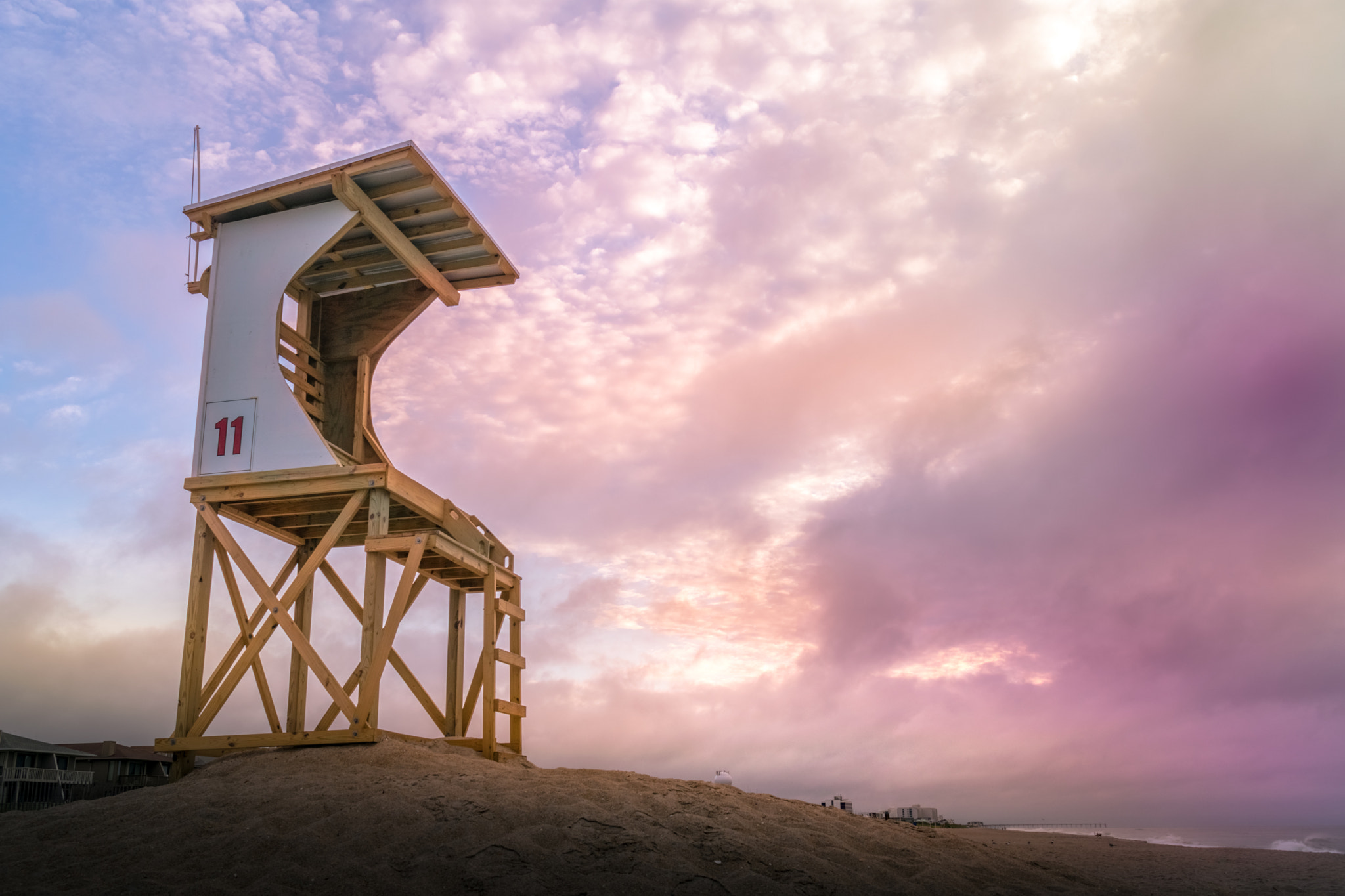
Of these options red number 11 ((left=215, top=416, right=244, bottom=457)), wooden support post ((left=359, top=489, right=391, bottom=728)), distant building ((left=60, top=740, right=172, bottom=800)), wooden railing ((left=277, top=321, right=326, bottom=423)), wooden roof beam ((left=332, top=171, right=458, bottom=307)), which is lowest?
distant building ((left=60, top=740, right=172, bottom=800))

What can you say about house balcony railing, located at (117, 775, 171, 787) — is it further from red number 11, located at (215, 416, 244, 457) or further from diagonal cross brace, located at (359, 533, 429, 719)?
red number 11, located at (215, 416, 244, 457)

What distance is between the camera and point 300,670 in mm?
15070

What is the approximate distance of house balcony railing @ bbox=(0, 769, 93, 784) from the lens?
12375mm

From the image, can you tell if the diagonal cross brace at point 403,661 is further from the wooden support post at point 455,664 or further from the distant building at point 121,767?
the distant building at point 121,767

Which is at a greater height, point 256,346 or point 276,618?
point 256,346

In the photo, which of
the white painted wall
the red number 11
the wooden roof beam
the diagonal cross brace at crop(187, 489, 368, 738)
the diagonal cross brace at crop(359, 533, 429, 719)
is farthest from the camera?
the wooden roof beam

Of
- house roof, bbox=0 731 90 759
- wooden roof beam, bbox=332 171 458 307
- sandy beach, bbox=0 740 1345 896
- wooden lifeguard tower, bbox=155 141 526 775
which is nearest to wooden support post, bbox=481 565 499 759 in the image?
wooden lifeguard tower, bbox=155 141 526 775

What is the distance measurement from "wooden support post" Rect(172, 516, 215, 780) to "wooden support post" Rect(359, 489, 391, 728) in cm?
250

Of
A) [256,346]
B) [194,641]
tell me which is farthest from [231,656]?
[256,346]

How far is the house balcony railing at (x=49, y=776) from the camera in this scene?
12.4 metres

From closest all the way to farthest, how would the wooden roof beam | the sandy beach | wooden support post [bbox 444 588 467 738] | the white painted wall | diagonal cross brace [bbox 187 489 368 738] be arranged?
the sandy beach
diagonal cross brace [bbox 187 489 368 738]
the white painted wall
the wooden roof beam
wooden support post [bbox 444 588 467 738]

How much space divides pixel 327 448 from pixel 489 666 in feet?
12.9

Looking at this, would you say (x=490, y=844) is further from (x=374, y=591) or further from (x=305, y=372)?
(x=305, y=372)

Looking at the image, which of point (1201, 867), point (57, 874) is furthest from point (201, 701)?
point (1201, 867)
